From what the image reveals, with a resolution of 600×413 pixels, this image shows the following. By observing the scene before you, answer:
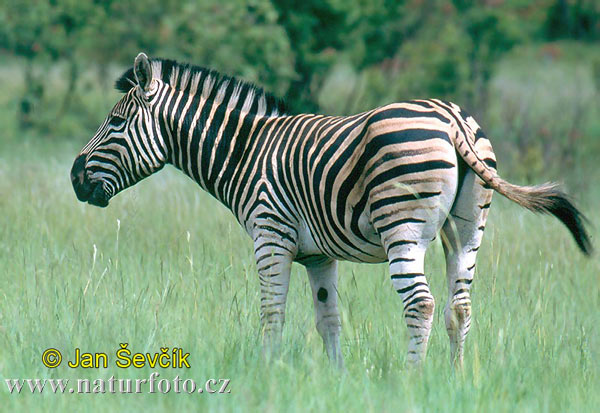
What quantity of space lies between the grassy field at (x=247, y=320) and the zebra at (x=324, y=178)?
34cm

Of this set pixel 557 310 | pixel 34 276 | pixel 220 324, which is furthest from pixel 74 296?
pixel 557 310

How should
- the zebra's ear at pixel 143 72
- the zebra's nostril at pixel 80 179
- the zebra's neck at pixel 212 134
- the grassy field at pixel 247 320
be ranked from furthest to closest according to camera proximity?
the zebra's nostril at pixel 80 179, the zebra's neck at pixel 212 134, the zebra's ear at pixel 143 72, the grassy field at pixel 247 320

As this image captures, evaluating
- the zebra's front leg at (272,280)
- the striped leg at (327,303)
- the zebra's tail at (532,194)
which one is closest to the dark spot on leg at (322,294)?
the striped leg at (327,303)

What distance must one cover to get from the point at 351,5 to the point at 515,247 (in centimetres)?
840

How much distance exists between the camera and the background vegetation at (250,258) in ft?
14.8

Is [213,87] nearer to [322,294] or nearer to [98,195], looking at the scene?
[98,195]

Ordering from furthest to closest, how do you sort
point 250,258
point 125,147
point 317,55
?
point 317,55 < point 250,258 < point 125,147

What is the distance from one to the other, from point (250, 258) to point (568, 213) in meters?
3.27

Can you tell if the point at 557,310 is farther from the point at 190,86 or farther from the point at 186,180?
the point at 186,180

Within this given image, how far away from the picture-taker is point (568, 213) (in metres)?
4.90

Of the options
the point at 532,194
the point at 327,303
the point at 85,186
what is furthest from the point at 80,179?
the point at 532,194

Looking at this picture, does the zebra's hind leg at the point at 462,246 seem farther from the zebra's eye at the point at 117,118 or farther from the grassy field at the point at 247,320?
the zebra's eye at the point at 117,118

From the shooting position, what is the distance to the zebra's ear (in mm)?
5613

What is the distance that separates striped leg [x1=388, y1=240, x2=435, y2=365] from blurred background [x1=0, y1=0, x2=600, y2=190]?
8.33m
